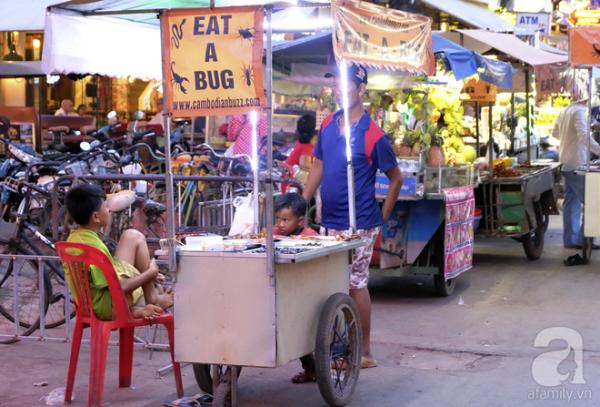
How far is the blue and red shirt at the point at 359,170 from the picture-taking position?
22.5ft

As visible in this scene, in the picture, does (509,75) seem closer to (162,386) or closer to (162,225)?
(162,225)

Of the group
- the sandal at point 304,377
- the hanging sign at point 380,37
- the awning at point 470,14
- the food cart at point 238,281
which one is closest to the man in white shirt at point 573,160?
the awning at point 470,14

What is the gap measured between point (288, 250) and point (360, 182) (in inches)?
62.3

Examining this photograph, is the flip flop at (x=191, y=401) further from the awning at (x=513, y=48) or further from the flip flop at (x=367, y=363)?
the awning at (x=513, y=48)

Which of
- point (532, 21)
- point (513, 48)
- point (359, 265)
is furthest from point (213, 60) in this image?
point (532, 21)

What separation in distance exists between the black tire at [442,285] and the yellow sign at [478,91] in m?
4.05

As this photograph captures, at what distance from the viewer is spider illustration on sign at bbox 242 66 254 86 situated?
17.2ft

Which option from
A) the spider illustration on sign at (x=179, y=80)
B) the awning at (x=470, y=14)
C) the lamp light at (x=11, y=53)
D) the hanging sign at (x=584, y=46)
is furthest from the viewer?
the lamp light at (x=11, y=53)

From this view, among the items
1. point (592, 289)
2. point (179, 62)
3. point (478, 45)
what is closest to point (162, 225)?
point (179, 62)

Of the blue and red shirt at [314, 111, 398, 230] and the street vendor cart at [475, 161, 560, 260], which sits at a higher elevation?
the blue and red shirt at [314, 111, 398, 230]

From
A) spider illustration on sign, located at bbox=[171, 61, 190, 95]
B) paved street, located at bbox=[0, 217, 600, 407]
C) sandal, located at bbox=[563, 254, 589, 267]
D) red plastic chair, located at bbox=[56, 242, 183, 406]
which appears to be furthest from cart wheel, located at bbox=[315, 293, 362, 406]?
sandal, located at bbox=[563, 254, 589, 267]

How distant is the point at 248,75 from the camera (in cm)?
525

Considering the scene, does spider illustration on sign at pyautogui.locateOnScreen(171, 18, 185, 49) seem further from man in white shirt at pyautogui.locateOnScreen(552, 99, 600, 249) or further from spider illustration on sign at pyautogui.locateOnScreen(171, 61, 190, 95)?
man in white shirt at pyautogui.locateOnScreen(552, 99, 600, 249)

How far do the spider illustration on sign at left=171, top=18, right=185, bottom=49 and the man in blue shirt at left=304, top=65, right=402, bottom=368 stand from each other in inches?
67.3
